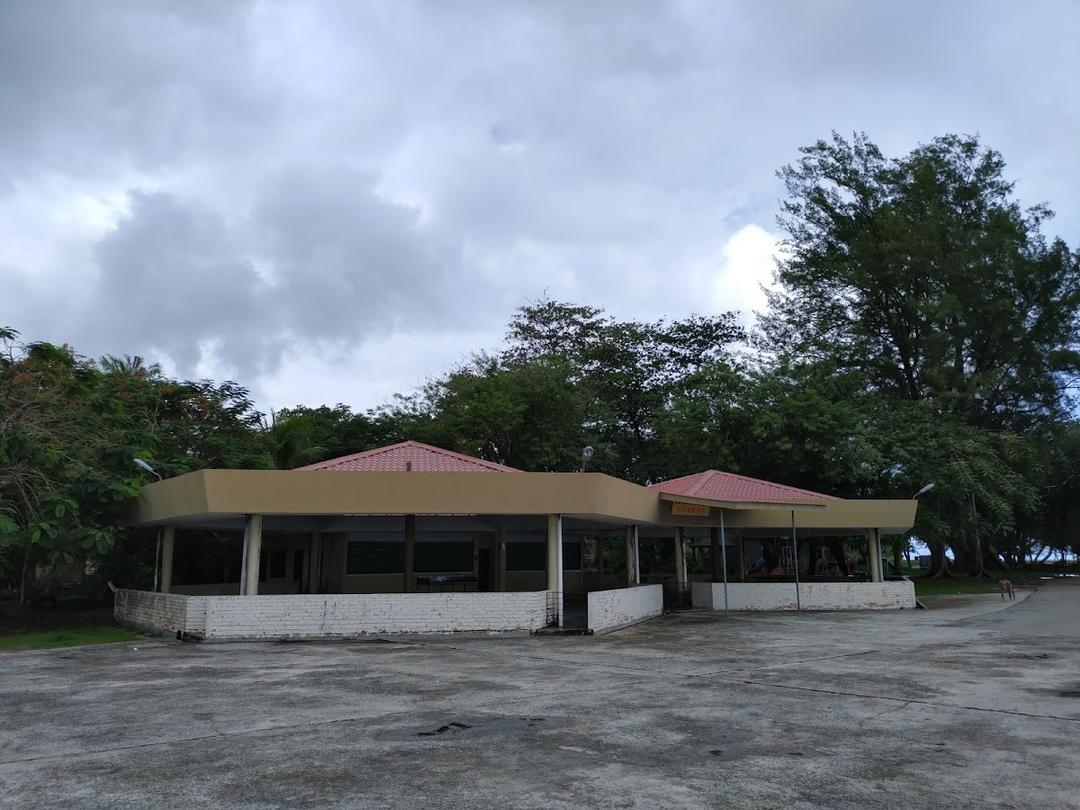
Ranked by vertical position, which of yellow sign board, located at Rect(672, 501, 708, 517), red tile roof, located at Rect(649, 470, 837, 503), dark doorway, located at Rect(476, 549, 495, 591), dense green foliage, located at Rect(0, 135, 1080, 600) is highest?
dense green foliage, located at Rect(0, 135, 1080, 600)

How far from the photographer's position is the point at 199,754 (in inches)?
266

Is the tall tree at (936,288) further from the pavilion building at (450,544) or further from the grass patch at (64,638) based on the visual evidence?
the grass patch at (64,638)

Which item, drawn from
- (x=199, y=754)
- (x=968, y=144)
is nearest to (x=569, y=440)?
(x=968, y=144)

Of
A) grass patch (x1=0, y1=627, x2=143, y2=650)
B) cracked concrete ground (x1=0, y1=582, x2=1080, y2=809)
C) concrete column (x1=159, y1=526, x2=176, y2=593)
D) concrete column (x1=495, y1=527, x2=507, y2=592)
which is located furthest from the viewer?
concrete column (x1=495, y1=527, x2=507, y2=592)

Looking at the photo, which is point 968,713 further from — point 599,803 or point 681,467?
point 681,467

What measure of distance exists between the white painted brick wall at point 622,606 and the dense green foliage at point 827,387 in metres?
10.8

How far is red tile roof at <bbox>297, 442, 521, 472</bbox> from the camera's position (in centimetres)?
1991

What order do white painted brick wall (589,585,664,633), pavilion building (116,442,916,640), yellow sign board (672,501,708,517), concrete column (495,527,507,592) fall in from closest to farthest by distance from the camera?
pavilion building (116,442,916,640) < white painted brick wall (589,585,664,633) < yellow sign board (672,501,708,517) < concrete column (495,527,507,592)

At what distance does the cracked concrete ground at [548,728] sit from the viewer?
18.6ft

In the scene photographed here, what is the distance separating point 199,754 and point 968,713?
7.37m

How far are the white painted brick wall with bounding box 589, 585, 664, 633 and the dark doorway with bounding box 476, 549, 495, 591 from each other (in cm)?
593

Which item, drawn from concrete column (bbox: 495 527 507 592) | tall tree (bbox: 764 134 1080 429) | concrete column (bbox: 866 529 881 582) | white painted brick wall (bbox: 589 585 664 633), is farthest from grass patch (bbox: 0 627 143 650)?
tall tree (bbox: 764 134 1080 429)

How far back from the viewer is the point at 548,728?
772cm

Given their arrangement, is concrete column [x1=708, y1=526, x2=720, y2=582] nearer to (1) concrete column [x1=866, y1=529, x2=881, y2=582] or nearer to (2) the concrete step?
(1) concrete column [x1=866, y1=529, x2=881, y2=582]
